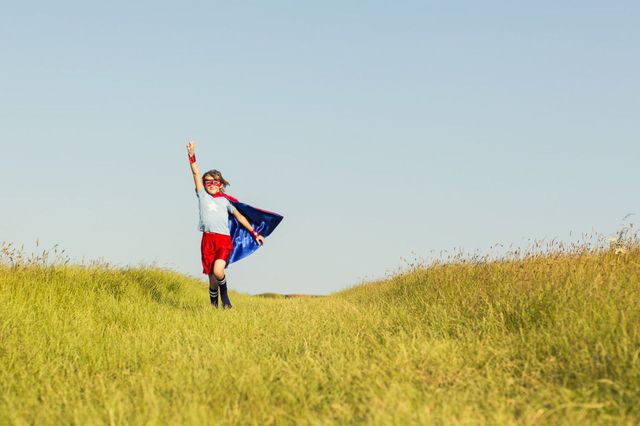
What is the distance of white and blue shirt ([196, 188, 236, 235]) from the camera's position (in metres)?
9.27

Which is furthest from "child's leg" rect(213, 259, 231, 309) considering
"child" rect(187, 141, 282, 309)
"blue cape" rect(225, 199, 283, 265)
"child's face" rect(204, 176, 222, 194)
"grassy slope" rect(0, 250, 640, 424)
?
"grassy slope" rect(0, 250, 640, 424)

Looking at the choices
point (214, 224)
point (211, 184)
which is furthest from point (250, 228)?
point (211, 184)

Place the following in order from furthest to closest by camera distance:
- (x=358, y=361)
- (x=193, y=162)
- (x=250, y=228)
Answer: (x=250, y=228) → (x=193, y=162) → (x=358, y=361)

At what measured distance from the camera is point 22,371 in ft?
15.5

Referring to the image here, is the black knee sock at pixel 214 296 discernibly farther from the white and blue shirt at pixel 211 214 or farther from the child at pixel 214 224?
the white and blue shirt at pixel 211 214

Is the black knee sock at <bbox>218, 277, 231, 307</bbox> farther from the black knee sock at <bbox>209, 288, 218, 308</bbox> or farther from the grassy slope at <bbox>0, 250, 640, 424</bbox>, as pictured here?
the grassy slope at <bbox>0, 250, 640, 424</bbox>

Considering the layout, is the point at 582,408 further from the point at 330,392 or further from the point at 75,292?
the point at 75,292

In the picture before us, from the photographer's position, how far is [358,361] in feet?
13.8

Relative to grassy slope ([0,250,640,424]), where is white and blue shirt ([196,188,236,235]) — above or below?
above

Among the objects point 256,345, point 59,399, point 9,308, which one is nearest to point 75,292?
point 9,308

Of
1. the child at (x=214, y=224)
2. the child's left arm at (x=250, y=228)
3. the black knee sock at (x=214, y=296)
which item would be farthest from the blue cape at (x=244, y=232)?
the black knee sock at (x=214, y=296)

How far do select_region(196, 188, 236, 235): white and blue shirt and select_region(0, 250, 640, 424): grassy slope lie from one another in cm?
222

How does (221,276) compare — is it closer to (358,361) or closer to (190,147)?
(190,147)

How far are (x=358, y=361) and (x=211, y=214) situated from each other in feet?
18.3
